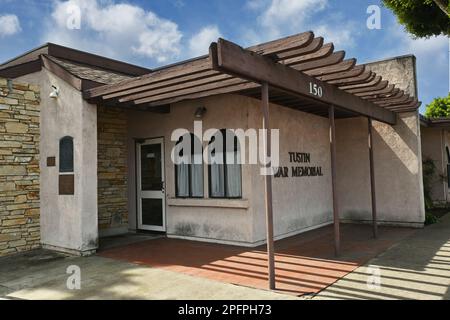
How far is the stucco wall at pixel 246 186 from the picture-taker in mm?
6801

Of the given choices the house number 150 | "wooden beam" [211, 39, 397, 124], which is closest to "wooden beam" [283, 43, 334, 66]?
"wooden beam" [211, 39, 397, 124]

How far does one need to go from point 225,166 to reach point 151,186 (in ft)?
7.19

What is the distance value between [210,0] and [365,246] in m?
5.51

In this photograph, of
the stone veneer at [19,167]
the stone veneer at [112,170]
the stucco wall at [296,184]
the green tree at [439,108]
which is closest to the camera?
the stone veneer at [19,167]

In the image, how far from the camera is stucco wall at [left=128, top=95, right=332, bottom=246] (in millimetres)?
6801

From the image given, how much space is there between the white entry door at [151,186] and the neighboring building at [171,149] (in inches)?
1.2

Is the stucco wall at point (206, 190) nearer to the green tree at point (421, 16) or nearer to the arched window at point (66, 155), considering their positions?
the arched window at point (66, 155)

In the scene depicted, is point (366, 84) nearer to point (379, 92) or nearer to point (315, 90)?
point (379, 92)

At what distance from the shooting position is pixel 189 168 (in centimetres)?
765

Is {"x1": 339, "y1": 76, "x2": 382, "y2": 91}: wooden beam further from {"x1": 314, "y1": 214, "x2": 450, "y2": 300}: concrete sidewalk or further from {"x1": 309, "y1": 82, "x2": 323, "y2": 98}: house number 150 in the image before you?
{"x1": 314, "y1": 214, "x2": 450, "y2": 300}: concrete sidewalk

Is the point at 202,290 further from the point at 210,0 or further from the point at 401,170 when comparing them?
the point at 401,170

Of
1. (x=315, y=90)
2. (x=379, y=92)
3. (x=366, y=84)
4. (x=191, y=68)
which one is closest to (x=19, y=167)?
(x=191, y=68)

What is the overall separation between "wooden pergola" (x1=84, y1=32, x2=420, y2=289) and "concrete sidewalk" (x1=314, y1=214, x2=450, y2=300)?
2.62 feet

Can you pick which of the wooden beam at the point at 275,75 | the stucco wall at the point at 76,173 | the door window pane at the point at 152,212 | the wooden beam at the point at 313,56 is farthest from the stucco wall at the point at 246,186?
the wooden beam at the point at 313,56
